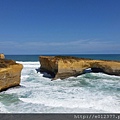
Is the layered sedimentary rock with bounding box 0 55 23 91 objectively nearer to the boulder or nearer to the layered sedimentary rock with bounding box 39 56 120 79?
the boulder

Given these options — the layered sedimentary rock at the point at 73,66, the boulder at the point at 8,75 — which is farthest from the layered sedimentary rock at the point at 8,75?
the layered sedimentary rock at the point at 73,66

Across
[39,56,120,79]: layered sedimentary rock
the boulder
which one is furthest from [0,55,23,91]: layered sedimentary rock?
[39,56,120,79]: layered sedimentary rock

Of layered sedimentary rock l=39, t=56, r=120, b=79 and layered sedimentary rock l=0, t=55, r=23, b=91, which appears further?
layered sedimentary rock l=39, t=56, r=120, b=79

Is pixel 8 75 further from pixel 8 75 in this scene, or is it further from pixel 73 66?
pixel 73 66

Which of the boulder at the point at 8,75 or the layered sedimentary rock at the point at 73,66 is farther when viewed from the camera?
the layered sedimentary rock at the point at 73,66

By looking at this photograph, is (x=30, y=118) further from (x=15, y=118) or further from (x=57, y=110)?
Answer: (x=57, y=110)

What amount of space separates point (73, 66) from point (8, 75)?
9386mm

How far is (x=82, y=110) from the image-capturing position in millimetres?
9289

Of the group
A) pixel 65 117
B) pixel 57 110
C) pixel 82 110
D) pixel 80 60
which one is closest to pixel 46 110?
pixel 57 110

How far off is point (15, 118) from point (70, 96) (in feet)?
19.3

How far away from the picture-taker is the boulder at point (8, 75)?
13.5 m

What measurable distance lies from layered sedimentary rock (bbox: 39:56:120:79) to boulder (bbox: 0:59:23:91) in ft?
20.5

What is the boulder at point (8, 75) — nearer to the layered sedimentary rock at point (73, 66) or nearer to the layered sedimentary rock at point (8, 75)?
the layered sedimentary rock at point (8, 75)

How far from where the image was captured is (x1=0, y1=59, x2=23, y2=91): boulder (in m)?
13.5
